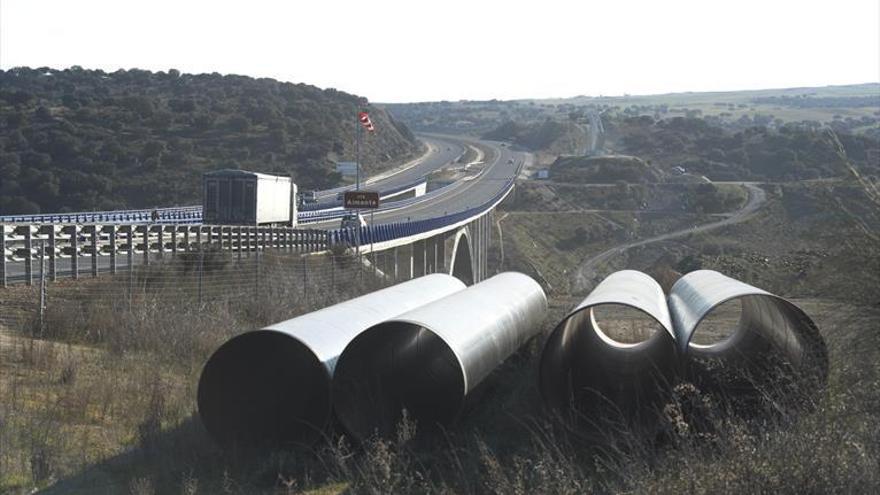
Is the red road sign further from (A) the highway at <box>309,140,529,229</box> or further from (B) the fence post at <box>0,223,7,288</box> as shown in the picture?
(A) the highway at <box>309,140,529,229</box>

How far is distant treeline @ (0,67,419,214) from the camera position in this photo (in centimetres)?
6888

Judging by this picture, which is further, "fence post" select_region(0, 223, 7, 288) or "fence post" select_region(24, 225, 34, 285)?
"fence post" select_region(24, 225, 34, 285)

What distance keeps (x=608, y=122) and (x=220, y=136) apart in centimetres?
11368

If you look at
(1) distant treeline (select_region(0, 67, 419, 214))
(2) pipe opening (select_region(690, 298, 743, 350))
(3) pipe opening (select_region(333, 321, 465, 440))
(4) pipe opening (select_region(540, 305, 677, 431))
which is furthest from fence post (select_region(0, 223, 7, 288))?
(1) distant treeline (select_region(0, 67, 419, 214))

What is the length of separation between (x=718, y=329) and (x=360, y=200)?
16756 millimetres

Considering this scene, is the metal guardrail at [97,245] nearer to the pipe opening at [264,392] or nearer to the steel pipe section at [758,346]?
the pipe opening at [264,392]

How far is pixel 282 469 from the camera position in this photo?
11.3 metres

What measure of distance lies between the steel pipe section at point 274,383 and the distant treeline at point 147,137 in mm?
46624

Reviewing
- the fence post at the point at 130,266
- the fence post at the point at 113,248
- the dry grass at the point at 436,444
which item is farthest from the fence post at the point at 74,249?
the dry grass at the point at 436,444

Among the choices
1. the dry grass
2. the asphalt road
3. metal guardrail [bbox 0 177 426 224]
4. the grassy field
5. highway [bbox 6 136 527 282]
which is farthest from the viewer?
the asphalt road

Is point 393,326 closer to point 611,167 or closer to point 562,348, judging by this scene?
point 562,348

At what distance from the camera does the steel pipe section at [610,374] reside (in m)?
12.0

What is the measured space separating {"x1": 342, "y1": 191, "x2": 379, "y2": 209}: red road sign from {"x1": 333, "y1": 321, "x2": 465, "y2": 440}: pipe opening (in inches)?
867

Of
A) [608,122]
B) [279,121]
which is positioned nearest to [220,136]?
[279,121]
